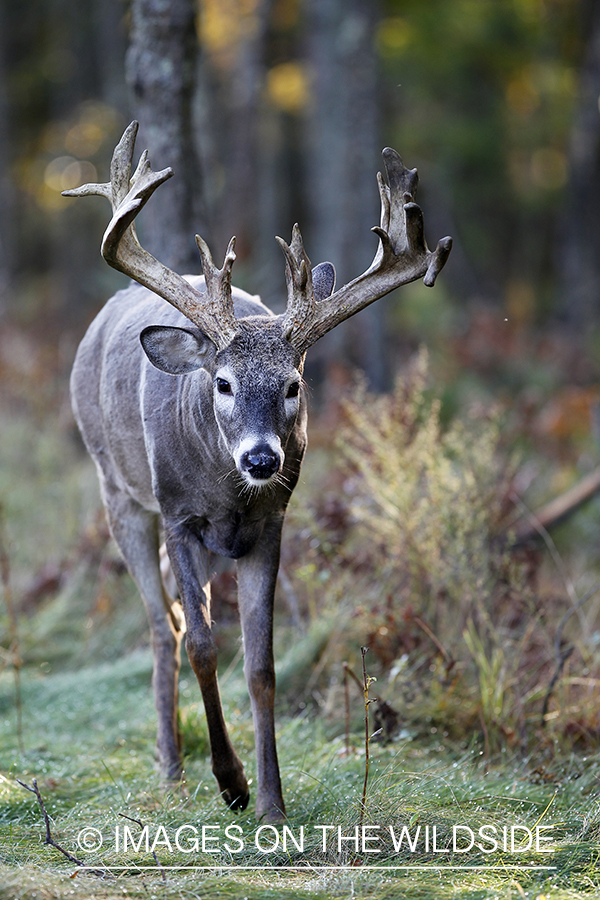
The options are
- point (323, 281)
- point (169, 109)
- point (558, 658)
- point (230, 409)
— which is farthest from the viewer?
point (169, 109)

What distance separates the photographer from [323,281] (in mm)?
4633

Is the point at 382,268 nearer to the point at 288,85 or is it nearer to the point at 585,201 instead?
the point at 585,201

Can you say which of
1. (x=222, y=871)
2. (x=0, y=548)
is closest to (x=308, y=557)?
(x=0, y=548)

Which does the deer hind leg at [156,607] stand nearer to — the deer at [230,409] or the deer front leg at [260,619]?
the deer at [230,409]

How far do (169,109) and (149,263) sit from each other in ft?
8.75

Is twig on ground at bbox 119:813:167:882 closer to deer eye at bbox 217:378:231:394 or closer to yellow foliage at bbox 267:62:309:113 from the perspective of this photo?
deer eye at bbox 217:378:231:394

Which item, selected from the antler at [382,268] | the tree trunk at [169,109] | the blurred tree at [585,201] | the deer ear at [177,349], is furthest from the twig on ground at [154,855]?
the blurred tree at [585,201]

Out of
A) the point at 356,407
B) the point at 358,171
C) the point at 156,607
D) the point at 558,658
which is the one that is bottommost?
the point at 558,658

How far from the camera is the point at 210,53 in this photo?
22.0 meters

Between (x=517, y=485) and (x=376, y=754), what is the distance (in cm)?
364

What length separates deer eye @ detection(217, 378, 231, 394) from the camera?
408 centimetres

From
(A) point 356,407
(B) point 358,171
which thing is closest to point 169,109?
(A) point 356,407

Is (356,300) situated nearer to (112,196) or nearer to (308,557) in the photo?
(112,196)

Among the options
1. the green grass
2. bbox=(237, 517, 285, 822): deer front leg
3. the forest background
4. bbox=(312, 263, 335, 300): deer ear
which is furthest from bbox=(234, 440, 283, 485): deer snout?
the forest background
